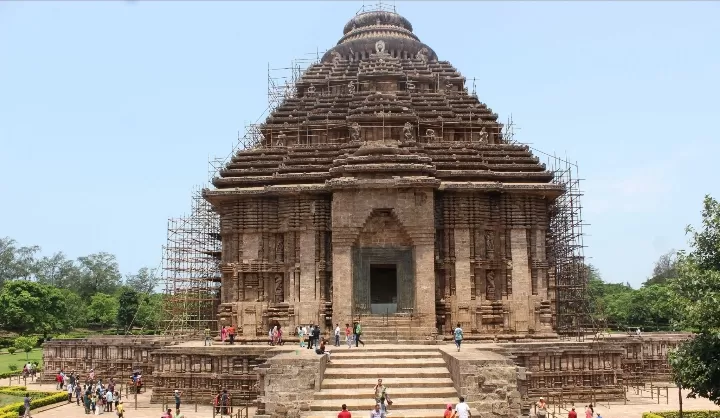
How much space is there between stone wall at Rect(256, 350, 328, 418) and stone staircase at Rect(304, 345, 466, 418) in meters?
0.32

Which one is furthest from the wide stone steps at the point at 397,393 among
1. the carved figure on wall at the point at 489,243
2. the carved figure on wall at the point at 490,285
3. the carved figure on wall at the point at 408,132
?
the carved figure on wall at the point at 408,132

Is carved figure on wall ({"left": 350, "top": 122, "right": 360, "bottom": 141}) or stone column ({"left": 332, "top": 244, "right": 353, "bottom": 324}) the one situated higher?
carved figure on wall ({"left": 350, "top": 122, "right": 360, "bottom": 141})

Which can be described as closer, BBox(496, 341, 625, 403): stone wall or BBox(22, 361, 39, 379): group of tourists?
BBox(496, 341, 625, 403): stone wall

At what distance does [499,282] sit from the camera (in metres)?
25.2

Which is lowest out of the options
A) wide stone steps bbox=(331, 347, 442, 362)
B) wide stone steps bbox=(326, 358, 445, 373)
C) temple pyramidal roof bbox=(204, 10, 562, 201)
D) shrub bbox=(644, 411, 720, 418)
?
shrub bbox=(644, 411, 720, 418)

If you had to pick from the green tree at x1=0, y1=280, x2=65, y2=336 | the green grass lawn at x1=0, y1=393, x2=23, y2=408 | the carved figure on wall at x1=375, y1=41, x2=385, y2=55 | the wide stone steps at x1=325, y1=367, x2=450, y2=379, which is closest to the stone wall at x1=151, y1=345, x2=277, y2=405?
the wide stone steps at x1=325, y1=367, x2=450, y2=379

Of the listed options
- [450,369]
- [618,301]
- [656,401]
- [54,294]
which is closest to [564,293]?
[656,401]

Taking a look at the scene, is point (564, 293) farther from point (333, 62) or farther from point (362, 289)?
point (333, 62)

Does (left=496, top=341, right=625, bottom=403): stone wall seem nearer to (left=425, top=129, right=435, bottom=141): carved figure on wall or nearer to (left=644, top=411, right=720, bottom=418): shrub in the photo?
(left=644, top=411, right=720, bottom=418): shrub

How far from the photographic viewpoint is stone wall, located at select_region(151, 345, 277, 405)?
69.5 ft

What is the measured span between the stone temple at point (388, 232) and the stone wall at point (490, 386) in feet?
23.4

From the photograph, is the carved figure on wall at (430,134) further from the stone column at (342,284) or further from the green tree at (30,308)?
the green tree at (30,308)

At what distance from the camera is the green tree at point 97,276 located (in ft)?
Answer: 283

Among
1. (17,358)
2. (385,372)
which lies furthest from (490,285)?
(17,358)
